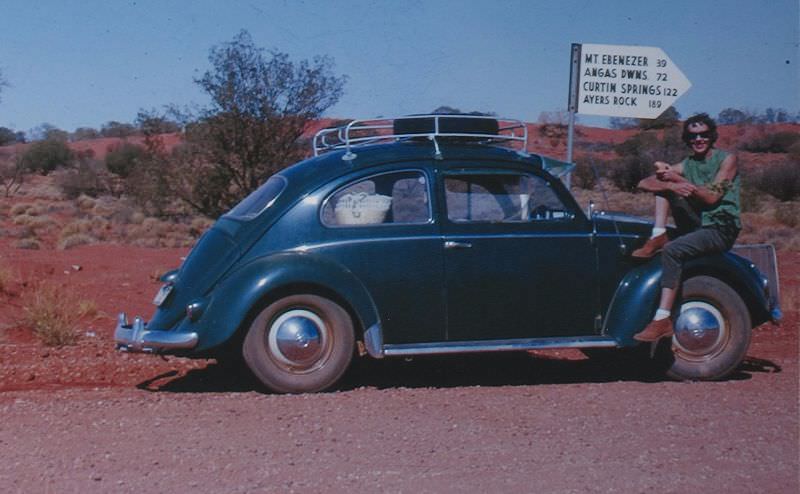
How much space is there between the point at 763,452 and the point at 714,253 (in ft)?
7.68

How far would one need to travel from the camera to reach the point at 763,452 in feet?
19.0

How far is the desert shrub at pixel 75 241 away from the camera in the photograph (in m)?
23.2

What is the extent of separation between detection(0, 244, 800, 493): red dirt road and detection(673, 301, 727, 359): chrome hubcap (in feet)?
0.89

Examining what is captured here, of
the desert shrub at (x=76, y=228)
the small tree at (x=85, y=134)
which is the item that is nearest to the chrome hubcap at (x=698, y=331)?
the desert shrub at (x=76, y=228)

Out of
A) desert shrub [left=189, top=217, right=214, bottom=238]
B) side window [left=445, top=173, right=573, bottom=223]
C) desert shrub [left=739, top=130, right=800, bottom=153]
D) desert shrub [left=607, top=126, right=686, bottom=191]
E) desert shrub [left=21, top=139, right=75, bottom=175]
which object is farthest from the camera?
desert shrub [left=21, top=139, right=75, bottom=175]

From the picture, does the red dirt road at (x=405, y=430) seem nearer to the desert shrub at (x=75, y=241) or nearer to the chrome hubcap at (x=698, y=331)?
the chrome hubcap at (x=698, y=331)

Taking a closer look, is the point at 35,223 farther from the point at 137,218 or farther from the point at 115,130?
the point at 115,130

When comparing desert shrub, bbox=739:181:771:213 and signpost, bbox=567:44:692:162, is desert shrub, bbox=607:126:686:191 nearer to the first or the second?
desert shrub, bbox=739:181:771:213

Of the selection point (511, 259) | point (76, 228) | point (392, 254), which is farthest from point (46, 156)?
point (511, 259)

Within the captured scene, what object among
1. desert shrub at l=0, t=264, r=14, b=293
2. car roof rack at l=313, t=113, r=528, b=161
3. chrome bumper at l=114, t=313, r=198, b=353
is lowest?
desert shrub at l=0, t=264, r=14, b=293

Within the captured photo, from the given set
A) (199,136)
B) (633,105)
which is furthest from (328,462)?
(199,136)

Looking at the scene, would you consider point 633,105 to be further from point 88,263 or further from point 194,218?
point 194,218

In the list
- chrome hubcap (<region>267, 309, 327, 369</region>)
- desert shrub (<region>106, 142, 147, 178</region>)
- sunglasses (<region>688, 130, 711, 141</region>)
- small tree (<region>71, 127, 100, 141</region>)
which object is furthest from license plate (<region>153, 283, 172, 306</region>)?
small tree (<region>71, 127, 100, 141</region>)

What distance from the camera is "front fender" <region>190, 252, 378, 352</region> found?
7.32m
